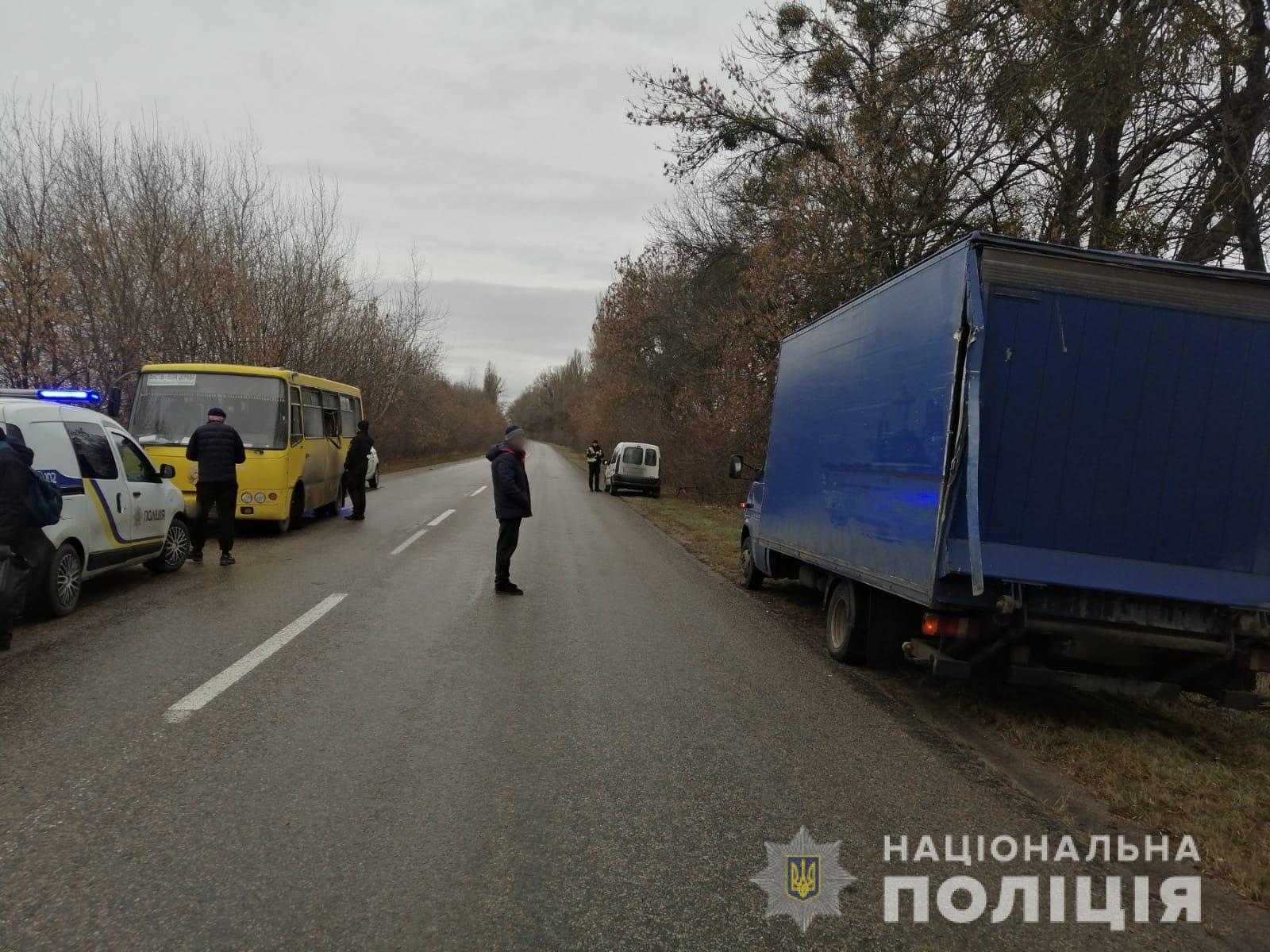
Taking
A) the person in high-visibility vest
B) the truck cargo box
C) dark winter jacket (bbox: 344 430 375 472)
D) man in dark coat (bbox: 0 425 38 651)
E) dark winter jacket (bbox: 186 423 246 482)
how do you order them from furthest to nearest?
the person in high-visibility vest
dark winter jacket (bbox: 344 430 375 472)
dark winter jacket (bbox: 186 423 246 482)
man in dark coat (bbox: 0 425 38 651)
the truck cargo box

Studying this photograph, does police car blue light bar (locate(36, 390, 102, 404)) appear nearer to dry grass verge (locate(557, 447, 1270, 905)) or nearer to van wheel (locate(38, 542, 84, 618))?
van wheel (locate(38, 542, 84, 618))

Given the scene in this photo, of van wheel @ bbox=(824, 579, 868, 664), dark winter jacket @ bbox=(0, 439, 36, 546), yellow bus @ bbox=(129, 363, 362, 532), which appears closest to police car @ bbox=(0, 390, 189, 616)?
dark winter jacket @ bbox=(0, 439, 36, 546)

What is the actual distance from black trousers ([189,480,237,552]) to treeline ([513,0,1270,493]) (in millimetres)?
9745

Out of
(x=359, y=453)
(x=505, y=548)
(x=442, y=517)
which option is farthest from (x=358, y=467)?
(x=505, y=548)

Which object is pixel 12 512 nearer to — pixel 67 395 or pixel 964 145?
pixel 67 395

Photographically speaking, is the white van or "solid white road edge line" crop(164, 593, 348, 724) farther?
the white van

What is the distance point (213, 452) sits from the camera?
33.8ft

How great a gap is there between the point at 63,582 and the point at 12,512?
136 centimetres

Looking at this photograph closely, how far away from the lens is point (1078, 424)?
5.13 m

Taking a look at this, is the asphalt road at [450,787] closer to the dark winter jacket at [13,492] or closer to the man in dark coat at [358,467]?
the dark winter jacket at [13,492]

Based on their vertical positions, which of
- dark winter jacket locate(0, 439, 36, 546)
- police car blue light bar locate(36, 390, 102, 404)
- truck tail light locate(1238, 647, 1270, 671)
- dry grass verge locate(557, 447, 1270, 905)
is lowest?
dry grass verge locate(557, 447, 1270, 905)

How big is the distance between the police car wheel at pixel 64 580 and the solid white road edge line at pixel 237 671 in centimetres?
193

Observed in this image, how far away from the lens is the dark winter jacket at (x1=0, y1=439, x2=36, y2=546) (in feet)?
19.7

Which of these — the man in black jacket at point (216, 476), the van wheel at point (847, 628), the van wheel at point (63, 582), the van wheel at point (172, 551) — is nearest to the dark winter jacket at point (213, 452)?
the man in black jacket at point (216, 476)
